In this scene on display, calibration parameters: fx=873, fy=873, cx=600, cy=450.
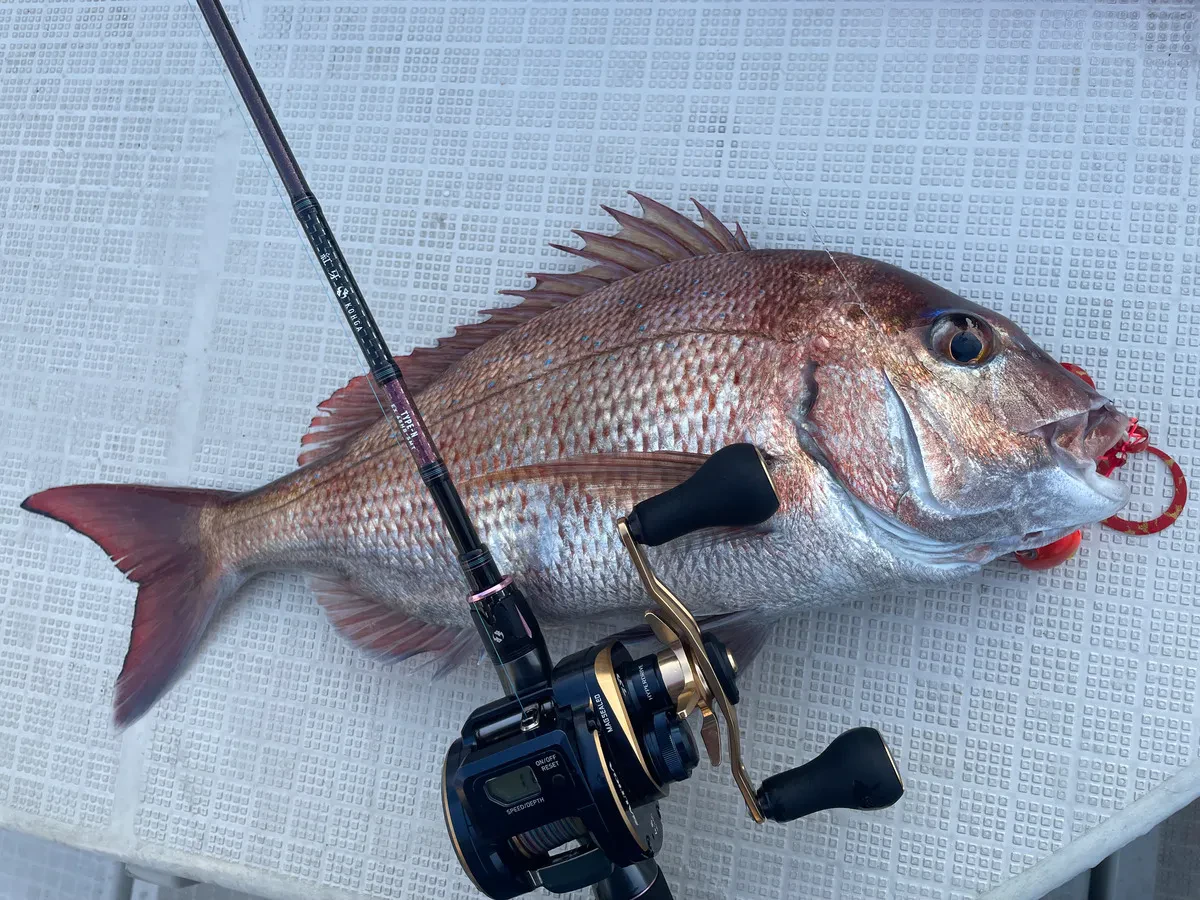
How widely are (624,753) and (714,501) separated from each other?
36cm

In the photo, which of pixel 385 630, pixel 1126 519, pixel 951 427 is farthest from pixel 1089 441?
pixel 385 630

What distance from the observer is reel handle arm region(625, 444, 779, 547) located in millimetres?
1175

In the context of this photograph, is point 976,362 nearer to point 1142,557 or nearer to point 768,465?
point 768,465

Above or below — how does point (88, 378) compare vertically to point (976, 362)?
below

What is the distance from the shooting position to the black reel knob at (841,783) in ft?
3.77

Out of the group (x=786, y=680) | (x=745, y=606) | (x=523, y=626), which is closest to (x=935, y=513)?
(x=745, y=606)

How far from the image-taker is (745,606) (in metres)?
1.45

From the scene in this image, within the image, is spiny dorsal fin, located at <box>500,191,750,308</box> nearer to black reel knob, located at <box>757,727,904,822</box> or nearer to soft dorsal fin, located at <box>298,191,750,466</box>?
soft dorsal fin, located at <box>298,191,750,466</box>

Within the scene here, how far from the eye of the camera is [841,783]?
1160 mm

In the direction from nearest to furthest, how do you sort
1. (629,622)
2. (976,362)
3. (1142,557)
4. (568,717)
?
(568,717)
(976,362)
(1142,557)
(629,622)

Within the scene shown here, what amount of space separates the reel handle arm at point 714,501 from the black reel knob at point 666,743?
24 centimetres

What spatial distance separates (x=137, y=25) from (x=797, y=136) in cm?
160

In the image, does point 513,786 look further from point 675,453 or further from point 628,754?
point 675,453

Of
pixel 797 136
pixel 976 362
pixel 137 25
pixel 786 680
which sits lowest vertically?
pixel 786 680
